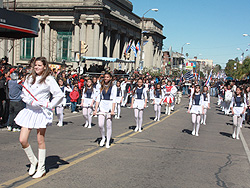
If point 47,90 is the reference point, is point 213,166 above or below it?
below

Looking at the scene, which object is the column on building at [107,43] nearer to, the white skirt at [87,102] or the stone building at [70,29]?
the stone building at [70,29]

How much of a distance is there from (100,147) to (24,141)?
357 cm

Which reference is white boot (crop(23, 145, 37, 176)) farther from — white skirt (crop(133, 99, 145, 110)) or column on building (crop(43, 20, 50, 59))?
column on building (crop(43, 20, 50, 59))

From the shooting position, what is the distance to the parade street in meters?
6.38

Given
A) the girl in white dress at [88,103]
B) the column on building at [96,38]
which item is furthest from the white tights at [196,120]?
the column on building at [96,38]

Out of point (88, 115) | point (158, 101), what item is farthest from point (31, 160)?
point (158, 101)

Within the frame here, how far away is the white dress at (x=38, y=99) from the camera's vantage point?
614 cm

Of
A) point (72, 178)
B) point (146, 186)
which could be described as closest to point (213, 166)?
point (146, 186)

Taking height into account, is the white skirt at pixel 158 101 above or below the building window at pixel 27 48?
below

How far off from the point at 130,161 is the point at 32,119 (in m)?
2.75

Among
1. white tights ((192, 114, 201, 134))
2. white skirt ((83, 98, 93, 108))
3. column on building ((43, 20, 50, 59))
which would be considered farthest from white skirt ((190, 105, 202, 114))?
column on building ((43, 20, 50, 59))

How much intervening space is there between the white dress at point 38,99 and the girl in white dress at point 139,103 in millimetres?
7197

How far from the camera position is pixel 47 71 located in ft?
20.6

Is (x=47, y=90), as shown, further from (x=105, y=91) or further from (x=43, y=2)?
(x=43, y=2)
